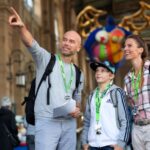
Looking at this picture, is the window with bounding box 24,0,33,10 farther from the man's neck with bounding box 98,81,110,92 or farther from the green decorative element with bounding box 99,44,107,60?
the man's neck with bounding box 98,81,110,92

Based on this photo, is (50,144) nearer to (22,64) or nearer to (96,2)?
(22,64)

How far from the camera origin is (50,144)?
442 centimetres

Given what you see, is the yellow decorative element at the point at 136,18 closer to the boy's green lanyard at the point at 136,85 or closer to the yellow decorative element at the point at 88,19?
the yellow decorative element at the point at 88,19

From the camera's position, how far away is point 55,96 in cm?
447

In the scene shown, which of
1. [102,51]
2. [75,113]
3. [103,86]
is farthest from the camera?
[102,51]

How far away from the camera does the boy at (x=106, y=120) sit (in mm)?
4477

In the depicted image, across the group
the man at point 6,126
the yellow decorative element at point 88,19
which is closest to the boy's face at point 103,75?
the man at point 6,126

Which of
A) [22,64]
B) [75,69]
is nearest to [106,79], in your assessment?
[75,69]

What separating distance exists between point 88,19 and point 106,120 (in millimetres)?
15139

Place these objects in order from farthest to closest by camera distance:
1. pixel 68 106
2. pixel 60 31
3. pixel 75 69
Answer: pixel 60 31 < pixel 75 69 < pixel 68 106

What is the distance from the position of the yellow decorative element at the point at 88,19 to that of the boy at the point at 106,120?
14.5 metres

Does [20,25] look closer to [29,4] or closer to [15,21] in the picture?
[15,21]

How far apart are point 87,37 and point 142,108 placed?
14.2 metres

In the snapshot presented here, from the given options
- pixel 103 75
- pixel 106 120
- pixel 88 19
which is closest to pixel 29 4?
pixel 88 19
